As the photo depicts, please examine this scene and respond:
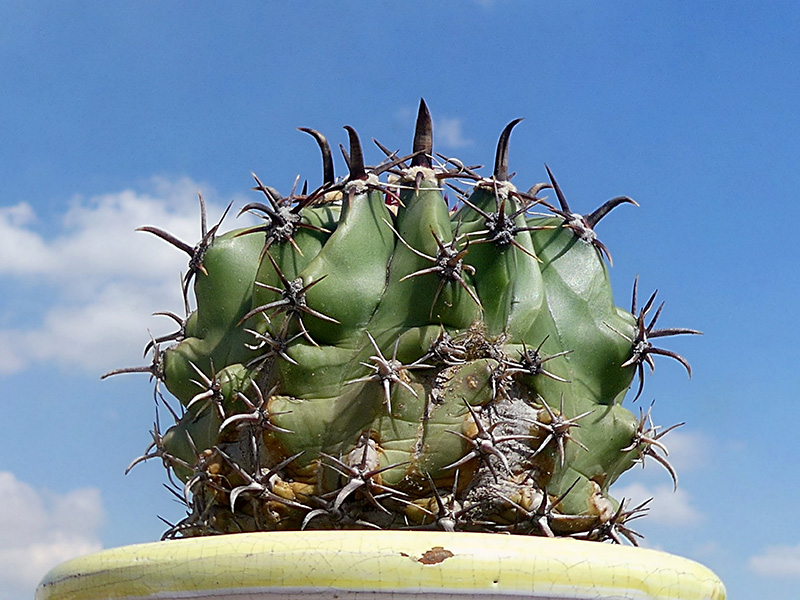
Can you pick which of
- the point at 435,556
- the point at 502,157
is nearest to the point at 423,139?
the point at 502,157

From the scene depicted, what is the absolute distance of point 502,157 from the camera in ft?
11.1

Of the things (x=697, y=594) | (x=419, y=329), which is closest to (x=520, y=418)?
(x=419, y=329)

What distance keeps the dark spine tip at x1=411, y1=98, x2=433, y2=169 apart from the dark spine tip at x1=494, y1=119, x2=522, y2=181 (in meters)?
0.23

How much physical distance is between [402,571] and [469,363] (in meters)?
0.81

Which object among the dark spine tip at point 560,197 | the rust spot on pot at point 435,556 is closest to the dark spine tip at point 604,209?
the dark spine tip at point 560,197

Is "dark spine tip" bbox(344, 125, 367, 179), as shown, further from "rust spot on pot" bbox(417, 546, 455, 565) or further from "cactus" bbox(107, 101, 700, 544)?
"rust spot on pot" bbox(417, 546, 455, 565)

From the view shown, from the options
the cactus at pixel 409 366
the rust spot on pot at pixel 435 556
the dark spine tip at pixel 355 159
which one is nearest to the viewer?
the rust spot on pot at pixel 435 556

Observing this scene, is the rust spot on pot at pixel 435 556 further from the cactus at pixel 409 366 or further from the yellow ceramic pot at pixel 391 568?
the cactus at pixel 409 366

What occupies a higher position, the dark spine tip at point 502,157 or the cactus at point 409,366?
the dark spine tip at point 502,157

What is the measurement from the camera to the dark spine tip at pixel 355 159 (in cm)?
327

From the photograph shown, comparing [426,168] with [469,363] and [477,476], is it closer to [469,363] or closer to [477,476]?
[469,363]

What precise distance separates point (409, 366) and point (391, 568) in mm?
738

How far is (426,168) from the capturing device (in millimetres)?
3365

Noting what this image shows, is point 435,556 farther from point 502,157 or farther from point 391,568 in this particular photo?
point 502,157
